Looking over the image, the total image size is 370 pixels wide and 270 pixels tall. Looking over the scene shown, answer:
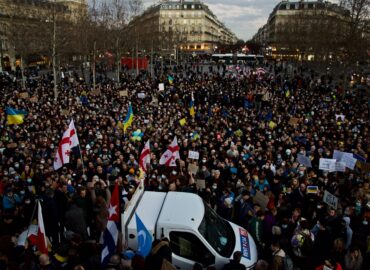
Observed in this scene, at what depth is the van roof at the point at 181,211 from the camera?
6.64 meters

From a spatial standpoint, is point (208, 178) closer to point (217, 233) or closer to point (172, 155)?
point (172, 155)

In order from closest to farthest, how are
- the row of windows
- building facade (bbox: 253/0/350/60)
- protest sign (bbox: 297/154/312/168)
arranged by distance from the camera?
1. protest sign (bbox: 297/154/312/168)
2. building facade (bbox: 253/0/350/60)
3. the row of windows

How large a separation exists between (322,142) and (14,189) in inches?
433

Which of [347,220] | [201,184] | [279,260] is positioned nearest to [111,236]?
[279,260]

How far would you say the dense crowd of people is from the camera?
6.93 m

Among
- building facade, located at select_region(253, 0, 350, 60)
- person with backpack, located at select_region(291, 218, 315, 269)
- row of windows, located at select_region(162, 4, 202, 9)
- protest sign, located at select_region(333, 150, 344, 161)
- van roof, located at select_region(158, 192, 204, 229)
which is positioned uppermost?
row of windows, located at select_region(162, 4, 202, 9)

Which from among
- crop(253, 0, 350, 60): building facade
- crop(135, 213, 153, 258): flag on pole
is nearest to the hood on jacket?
crop(135, 213, 153, 258): flag on pole

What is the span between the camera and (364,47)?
107 ft

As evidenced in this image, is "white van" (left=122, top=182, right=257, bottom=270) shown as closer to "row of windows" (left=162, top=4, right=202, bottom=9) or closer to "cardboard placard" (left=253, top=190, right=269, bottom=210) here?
"cardboard placard" (left=253, top=190, right=269, bottom=210)

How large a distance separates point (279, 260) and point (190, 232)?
160 cm

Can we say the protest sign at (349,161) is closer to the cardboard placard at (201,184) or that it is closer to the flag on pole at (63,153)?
the cardboard placard at (201,184)

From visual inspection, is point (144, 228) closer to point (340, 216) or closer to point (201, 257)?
point (201, 257)

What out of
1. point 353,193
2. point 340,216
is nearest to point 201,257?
point 340,216

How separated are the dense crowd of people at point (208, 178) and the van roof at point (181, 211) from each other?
2.52ft
